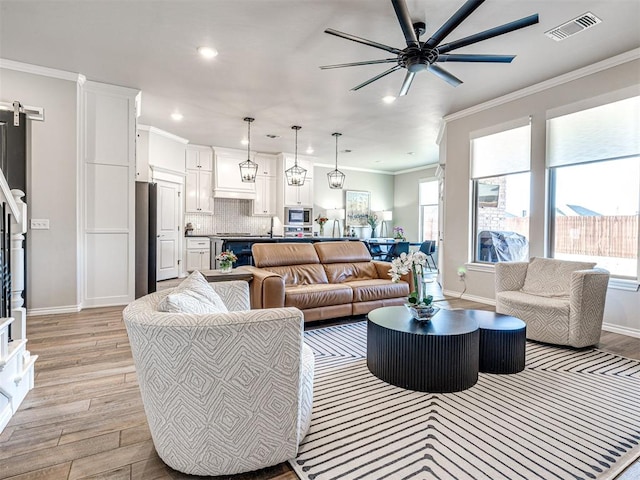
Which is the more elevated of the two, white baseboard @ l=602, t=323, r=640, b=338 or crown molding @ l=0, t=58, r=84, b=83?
crown molding @ l=0, t=58, r=84, b=83

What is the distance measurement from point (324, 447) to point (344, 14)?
3169 millimetres

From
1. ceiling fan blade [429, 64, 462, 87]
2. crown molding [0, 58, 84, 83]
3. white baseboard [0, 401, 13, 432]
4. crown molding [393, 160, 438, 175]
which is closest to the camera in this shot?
white baseboard [0, 401, 13, 432]

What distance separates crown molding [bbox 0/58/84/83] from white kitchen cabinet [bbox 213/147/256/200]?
370 cm

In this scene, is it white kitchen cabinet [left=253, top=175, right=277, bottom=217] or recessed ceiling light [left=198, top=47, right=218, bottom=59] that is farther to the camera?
white kitchen cabinet [left=253, top=175, right=277, bottom=217]

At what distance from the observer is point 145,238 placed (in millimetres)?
4891

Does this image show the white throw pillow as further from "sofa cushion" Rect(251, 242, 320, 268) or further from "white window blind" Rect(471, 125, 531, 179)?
"white window blind" Rect(471, 125, 531, 179)

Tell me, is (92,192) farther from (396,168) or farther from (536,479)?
(396,168)

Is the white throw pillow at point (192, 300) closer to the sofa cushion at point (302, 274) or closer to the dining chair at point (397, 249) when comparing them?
the sofa cushion at point (302, 274)

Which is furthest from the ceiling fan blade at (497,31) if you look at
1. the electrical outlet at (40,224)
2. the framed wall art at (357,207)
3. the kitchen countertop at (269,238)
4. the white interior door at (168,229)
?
the framed wall art at (357,207)

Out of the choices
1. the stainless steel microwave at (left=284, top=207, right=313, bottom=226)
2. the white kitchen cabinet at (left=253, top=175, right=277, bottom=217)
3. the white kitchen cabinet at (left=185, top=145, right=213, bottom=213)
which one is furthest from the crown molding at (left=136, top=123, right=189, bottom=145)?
the stainless steel microwave at (left=284, top=207, right=313, bottom=226)

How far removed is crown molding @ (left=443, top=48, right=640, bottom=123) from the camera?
3.58 meters

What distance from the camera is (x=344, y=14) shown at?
114 inches

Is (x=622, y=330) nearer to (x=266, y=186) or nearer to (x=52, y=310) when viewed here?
(x=52, y=310)

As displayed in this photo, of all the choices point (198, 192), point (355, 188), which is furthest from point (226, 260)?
point (355, 188)
